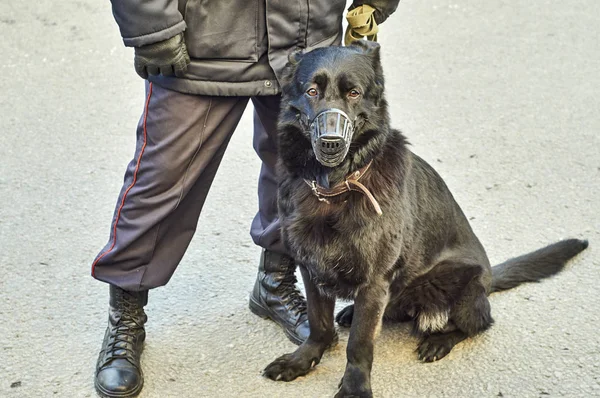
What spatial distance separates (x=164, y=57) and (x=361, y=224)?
86cm

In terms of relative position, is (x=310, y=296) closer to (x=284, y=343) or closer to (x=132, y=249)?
(x=284, y=343)

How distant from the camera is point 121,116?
5590 mm

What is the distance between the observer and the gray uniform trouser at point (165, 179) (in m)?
3.09

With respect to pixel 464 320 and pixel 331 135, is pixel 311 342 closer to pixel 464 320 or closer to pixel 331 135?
pixel 464 320

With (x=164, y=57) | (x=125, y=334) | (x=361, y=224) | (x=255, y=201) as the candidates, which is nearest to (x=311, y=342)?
(x=361, y=224)

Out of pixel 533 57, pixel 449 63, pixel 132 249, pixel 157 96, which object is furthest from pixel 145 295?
pixel 533 57

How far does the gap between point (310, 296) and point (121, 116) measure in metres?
2.73

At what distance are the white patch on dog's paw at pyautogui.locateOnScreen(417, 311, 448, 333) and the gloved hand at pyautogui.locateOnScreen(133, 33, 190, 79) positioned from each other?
4.29 feet

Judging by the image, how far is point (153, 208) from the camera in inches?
124

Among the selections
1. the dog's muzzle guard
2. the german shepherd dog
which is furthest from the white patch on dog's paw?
the dog's muzzle guard

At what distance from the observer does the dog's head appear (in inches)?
108

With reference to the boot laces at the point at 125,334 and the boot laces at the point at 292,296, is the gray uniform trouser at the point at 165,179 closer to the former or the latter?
the boot laces at the point at 125,334

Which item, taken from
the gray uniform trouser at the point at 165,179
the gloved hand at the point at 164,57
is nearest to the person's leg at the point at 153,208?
the gray uniform trouser at the point at 165,179

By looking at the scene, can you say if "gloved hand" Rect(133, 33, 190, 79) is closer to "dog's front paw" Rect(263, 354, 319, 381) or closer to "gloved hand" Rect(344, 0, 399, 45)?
"gloved hand" Rect(344, 0, 399, 45)
